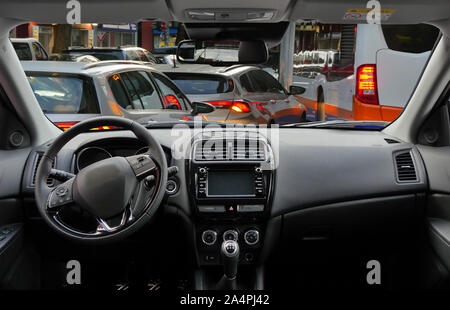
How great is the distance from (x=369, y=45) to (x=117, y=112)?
3.54 m

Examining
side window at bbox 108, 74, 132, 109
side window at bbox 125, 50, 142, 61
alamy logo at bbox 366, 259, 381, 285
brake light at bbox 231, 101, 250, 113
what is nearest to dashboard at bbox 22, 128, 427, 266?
alamy logo at bbox 366, 259, 381, 285

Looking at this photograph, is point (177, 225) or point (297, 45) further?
point (297, 45)

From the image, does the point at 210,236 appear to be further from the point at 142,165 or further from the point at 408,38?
the point at 408,38

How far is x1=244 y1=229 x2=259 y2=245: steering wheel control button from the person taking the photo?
11.8 ft

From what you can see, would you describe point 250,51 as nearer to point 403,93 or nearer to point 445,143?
point 445,143

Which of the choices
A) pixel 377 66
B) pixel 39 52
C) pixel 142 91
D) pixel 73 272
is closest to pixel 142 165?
pixel 73 272

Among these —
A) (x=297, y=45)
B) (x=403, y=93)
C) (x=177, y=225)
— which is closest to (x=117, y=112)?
(x=177, y=225)

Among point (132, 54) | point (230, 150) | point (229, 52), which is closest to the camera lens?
point (229, 52)

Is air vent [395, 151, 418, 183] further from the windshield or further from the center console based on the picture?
the center console

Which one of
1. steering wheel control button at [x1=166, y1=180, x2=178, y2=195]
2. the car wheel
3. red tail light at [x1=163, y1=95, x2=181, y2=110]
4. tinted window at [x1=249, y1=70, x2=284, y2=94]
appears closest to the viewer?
steering wheel control button at [x1=166, y1=180, x2=178, y2=195]

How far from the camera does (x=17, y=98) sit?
3670 millimetres

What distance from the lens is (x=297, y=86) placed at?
770 centimetres

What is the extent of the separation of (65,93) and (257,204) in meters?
1.97

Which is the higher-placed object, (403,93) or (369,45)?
(369,45)
